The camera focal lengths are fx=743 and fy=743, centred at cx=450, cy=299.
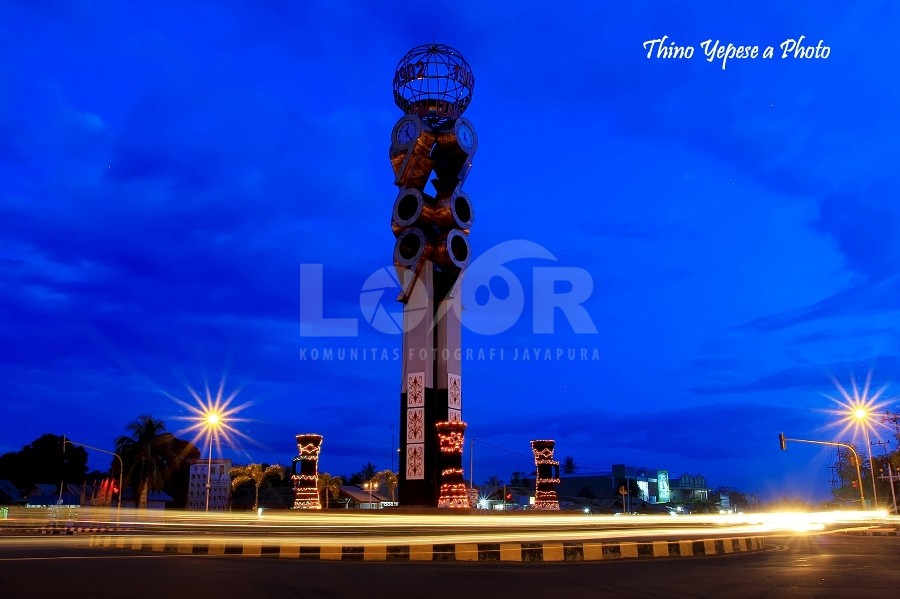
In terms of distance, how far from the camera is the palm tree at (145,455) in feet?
206

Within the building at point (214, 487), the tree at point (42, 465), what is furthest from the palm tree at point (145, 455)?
the tree at point (42, 465)

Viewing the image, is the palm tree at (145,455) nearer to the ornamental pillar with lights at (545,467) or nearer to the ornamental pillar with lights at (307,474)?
the ornamental pillar with lights at (307,474)

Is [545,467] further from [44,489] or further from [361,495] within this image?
[44,489]

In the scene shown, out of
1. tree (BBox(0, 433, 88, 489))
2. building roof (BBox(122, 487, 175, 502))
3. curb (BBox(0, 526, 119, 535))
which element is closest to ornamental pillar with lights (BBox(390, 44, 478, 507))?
curb (BBox(0, 526, 119, 535))

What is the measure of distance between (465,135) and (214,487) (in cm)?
4171

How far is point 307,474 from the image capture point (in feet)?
172

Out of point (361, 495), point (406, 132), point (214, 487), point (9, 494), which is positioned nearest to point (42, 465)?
point (9, 494)

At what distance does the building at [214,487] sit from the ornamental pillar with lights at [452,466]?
1191 inches

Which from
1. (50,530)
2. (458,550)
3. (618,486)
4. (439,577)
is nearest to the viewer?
(439,577)

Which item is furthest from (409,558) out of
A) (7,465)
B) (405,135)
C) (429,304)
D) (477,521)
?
(7,465)

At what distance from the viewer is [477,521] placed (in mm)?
37094

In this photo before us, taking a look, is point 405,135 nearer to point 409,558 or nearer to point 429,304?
point 429,304

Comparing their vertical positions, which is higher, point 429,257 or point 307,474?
point 429,257

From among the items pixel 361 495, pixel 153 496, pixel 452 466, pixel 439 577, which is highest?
pixel 452 466
